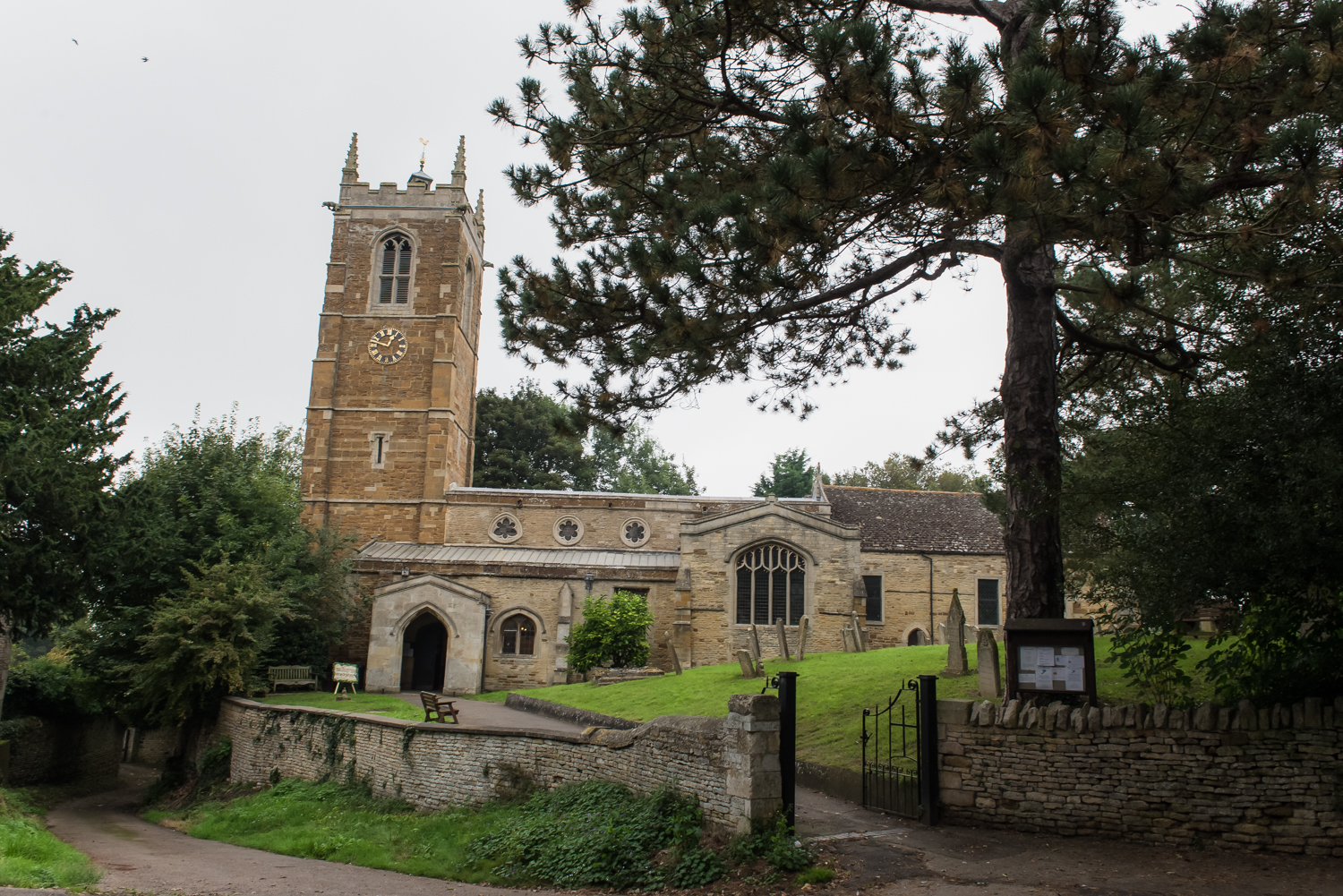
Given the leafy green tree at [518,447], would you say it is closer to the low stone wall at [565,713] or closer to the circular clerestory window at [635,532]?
the circular clerestory window at [635,532]

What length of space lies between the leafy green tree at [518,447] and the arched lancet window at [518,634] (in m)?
18.1

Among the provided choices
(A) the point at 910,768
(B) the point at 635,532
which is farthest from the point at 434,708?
(B) the point at 635,532

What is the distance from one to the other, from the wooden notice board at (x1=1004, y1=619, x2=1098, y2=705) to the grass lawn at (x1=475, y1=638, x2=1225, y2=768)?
275 cm

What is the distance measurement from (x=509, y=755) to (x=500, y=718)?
6299 mm

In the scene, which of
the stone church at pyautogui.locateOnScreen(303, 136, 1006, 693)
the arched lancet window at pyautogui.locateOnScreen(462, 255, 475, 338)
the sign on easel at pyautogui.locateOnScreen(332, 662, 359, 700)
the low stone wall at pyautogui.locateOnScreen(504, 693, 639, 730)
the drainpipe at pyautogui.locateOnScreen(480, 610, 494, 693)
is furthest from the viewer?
the arched lancet window at pyautogui.locateOnScreen(462, 255, 475, 338)

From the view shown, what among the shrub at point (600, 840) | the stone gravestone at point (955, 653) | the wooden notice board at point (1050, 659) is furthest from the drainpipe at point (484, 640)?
the wooden notice board at point (1050, 659)

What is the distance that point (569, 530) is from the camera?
3253 cm

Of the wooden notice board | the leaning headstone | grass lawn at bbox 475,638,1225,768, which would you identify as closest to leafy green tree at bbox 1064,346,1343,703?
the wooden notice board

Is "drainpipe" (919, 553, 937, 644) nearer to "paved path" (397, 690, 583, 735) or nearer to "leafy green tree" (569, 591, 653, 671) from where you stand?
"leafy green tree" (569, 591, 653, 671)

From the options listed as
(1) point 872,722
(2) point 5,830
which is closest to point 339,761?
(2) point 5,830

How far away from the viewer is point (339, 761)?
15.4 metres

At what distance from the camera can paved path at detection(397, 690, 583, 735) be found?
16500 mm

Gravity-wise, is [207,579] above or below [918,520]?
below

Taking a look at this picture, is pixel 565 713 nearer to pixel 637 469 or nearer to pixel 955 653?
pixel 955 653
